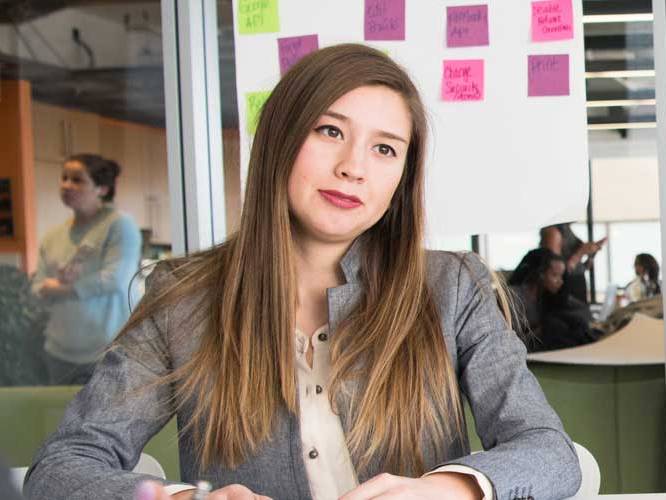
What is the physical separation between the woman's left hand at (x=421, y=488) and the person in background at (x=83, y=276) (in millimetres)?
2743

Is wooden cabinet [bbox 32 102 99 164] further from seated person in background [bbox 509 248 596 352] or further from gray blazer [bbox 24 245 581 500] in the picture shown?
gray blazer [bbox 24 245 581 500]

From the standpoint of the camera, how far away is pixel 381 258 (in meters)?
1.42

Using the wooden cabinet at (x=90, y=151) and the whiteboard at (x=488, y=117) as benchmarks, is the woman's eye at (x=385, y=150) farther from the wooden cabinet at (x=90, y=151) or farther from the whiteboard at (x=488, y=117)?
the wooden cabinet at (x=90, y=151)

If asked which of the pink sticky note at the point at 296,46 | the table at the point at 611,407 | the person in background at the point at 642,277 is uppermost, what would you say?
the pink sticky note at the point at 296,46

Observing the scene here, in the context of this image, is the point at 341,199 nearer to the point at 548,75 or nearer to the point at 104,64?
the point at 548,75

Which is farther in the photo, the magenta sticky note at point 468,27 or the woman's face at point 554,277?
the woman's face at point 554,277

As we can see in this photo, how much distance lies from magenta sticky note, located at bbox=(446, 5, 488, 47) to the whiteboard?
12 millimetres

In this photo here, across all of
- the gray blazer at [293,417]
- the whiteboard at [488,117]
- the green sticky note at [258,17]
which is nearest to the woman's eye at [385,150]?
the gray blazer at [293,417]

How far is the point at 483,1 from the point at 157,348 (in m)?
1.30

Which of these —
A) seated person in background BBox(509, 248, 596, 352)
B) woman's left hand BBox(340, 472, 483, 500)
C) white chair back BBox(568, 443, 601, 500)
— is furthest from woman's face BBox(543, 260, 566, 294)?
woman's left hand BBox(340, 472, 483, 500)

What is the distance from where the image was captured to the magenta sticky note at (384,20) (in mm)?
2275

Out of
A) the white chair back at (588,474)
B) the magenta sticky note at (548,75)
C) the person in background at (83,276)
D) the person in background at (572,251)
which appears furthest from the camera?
the person in background at (83,276)

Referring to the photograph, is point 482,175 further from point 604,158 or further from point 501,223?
point 604,158

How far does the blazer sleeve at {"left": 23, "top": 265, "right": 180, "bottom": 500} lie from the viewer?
44.3 inches
